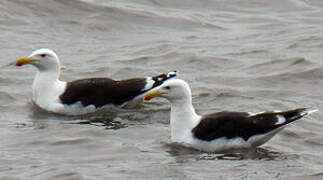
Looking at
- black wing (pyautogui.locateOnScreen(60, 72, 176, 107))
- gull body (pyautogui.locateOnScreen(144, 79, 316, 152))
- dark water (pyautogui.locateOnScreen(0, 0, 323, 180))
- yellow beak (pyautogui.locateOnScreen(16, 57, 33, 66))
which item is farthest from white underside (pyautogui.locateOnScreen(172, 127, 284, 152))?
yellow beak (pyautogui.locateOnScreen(16, 57, 33, 66))

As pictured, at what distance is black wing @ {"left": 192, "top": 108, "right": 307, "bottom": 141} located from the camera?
32.8 ft

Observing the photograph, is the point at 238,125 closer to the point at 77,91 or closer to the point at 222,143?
the point at 222,143

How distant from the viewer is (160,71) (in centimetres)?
1498

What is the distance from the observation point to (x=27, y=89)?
13.5 meters

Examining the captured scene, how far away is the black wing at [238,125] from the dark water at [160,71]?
11.3 inches

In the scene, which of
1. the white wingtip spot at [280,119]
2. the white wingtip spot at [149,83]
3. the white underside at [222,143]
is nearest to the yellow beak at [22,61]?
the white wingtip spot at [149,83]

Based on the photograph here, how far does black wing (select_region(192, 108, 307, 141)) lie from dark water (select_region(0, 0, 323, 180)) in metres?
0.29

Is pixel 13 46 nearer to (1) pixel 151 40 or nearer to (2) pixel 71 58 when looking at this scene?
(2) pixel 71 58

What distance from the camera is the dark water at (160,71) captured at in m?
9.34

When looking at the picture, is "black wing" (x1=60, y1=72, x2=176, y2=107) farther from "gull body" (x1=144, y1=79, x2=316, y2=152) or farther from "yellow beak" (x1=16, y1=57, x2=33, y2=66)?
"gull body" (x1=144, y1=79, x2=316, y2=152)

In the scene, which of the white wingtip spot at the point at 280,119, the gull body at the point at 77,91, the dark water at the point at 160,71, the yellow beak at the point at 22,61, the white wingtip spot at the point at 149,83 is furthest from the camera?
the white wingtip spot at the point at 149,83

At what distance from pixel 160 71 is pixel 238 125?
5.12 meters

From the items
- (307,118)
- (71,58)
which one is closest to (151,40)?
(71,58)

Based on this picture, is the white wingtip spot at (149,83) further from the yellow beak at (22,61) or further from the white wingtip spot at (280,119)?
the white wingtip spot at (280,119)
